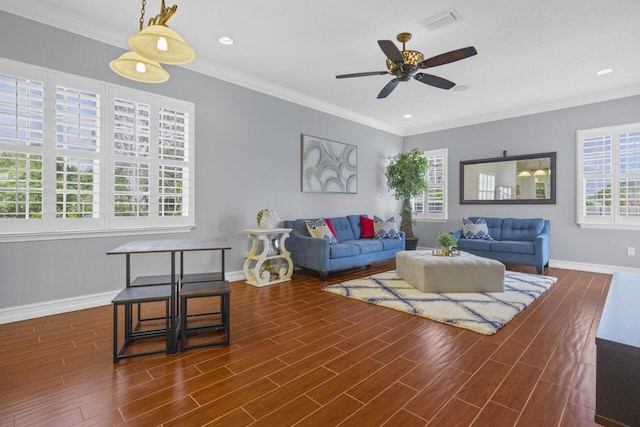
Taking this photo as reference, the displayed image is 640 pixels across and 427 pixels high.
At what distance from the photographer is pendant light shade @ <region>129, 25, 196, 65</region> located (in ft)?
6.18

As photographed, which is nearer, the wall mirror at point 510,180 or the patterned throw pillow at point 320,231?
the patterned throw pillow at point 320,231

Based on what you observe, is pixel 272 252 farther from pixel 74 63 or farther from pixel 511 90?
pixel 511 90

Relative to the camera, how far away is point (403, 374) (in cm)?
202

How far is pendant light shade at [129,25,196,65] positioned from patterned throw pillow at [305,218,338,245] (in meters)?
3.07

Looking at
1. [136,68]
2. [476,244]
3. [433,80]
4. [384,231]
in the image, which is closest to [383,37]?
[433,80]

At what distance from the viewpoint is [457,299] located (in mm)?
3551

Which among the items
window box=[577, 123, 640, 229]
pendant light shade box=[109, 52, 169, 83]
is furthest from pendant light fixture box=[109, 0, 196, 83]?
window box=[577, 123, 640, 229]

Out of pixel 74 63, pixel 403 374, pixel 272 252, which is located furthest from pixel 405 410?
pixel 74 63

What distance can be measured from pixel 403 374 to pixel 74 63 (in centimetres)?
419

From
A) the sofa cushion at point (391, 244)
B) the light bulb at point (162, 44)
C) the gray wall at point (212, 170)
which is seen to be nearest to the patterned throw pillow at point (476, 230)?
the sofa cushion at point (391, 244)

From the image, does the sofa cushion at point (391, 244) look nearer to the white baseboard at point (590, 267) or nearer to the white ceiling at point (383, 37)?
the white ceiling at point (383, 37)

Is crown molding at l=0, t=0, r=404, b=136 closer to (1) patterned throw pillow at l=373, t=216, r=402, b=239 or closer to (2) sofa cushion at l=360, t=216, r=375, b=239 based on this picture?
(2) sofa cushion at l=360, t=216, r=375, b=239

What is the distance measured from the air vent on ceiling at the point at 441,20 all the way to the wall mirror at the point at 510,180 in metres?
3.83

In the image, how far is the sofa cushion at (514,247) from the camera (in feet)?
16.3
